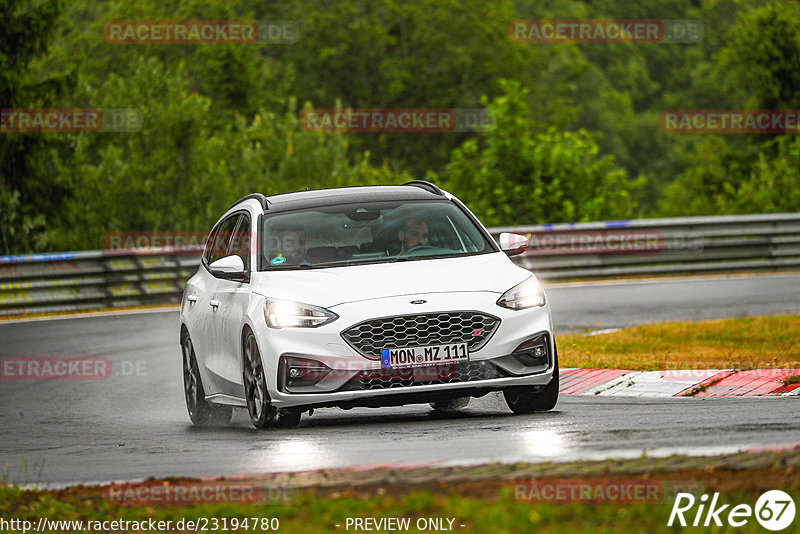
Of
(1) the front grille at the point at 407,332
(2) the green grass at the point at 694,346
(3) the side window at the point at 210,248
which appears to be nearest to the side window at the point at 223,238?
(3) the side window at the point at 210,248

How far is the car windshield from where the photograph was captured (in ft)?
34.6

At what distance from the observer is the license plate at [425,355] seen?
9516 millimetres

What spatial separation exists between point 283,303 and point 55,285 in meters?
14.3

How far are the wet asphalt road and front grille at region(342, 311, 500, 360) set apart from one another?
1.83ft

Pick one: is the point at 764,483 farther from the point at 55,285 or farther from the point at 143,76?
the point at 143,76

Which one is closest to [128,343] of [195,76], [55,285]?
[55,285]

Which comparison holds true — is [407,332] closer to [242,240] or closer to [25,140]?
[242,240]

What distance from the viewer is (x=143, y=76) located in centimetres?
3566
